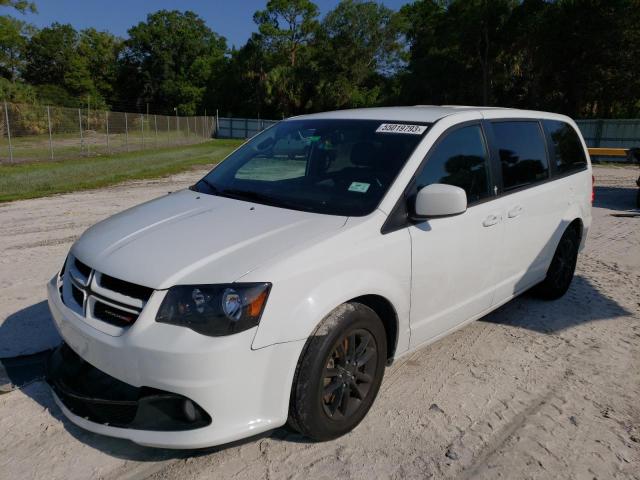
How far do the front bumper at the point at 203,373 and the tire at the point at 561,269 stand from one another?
131 inches

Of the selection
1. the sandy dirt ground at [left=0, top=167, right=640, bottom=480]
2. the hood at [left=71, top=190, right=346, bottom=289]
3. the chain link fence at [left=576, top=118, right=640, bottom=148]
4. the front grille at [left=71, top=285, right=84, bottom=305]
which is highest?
the chain link fence at [left=576, top=118, right=640, bottom=148]

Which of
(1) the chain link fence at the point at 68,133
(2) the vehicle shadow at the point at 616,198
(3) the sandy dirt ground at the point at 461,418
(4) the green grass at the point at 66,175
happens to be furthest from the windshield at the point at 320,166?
(1) the chain link fence at the point at 68,133

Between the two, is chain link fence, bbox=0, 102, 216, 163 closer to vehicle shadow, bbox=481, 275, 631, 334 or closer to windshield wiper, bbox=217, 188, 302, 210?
windshield wiper, bbox=217, 188, 302, 210

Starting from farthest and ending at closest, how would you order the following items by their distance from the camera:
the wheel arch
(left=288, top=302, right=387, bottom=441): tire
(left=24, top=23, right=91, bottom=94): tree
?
(left=24, top=23, right=91, bottom=94): tree → the wheel arch → (left=288, top=302, right=387, bottom=441): tire

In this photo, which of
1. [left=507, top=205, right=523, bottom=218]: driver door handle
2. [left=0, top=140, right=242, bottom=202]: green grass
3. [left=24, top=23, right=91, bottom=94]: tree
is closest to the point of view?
[left=507, top=205, right=523, bottom=218]: driver door handle

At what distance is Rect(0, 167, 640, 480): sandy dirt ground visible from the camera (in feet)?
8.93

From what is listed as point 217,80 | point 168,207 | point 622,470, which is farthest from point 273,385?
point 217,80

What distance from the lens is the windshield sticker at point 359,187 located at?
3.28m

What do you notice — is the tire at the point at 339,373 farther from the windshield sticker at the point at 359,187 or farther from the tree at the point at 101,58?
the tree at the point at 101,58

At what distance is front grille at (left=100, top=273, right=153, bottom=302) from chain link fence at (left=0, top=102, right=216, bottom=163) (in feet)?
62.4

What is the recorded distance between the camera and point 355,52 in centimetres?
5984

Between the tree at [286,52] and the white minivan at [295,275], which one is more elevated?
the tree at [286,52]

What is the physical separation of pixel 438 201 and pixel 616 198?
35.0 feet

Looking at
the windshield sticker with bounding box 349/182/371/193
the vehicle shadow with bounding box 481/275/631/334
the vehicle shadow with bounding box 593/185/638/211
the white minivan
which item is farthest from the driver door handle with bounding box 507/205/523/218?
the vehicle shadow with bounding box 593/185/638/211
